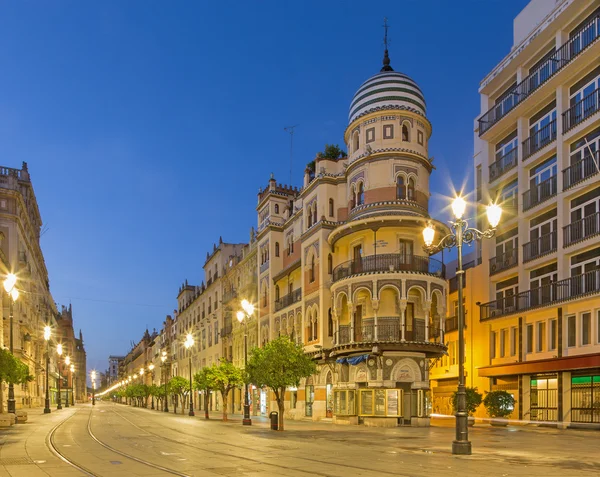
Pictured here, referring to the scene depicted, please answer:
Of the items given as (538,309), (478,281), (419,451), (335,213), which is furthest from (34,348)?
(419,451)

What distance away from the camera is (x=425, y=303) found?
4062 centimetres

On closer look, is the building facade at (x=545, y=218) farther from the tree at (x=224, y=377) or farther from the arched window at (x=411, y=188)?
the tree at (x=224, y=377)

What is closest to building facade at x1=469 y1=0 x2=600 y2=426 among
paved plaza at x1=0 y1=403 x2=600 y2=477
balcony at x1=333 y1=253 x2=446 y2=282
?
balcony at x1=333 y1=253 x2=446 y2=282

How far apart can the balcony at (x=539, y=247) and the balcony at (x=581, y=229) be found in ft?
5.25

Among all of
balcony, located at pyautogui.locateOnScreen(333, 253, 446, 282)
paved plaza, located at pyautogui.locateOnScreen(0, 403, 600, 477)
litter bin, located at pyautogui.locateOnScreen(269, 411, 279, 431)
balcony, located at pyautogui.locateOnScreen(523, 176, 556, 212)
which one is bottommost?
litter bin, located at pyautogui.locateOnScreen(269, 411, 279, 431)

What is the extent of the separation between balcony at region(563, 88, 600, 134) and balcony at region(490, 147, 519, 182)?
6.20 metres

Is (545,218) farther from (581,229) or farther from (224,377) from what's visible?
(224,377)

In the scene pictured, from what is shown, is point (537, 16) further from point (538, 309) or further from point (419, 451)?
point (419, 451)

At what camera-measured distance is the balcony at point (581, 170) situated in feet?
115

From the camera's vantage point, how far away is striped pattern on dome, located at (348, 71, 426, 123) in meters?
43.7

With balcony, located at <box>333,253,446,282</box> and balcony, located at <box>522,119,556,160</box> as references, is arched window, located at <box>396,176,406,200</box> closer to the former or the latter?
balcony, located at <box>333,253,446,282</box>

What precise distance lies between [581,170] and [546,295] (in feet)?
25.3

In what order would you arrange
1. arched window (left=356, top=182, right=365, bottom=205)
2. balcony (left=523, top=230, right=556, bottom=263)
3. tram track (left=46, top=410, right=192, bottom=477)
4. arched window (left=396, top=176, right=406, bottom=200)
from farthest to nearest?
1. arched window (left=356, top=182, right=365, bottom=205)
2. arched window (left=396, top=176, right=406, bottom=200)
3. balcony (left=523, top=230, right=556, bottom=263)
4. tram track (left=46, top=410, right=192, bottom=477)

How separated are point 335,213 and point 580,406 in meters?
20.1
